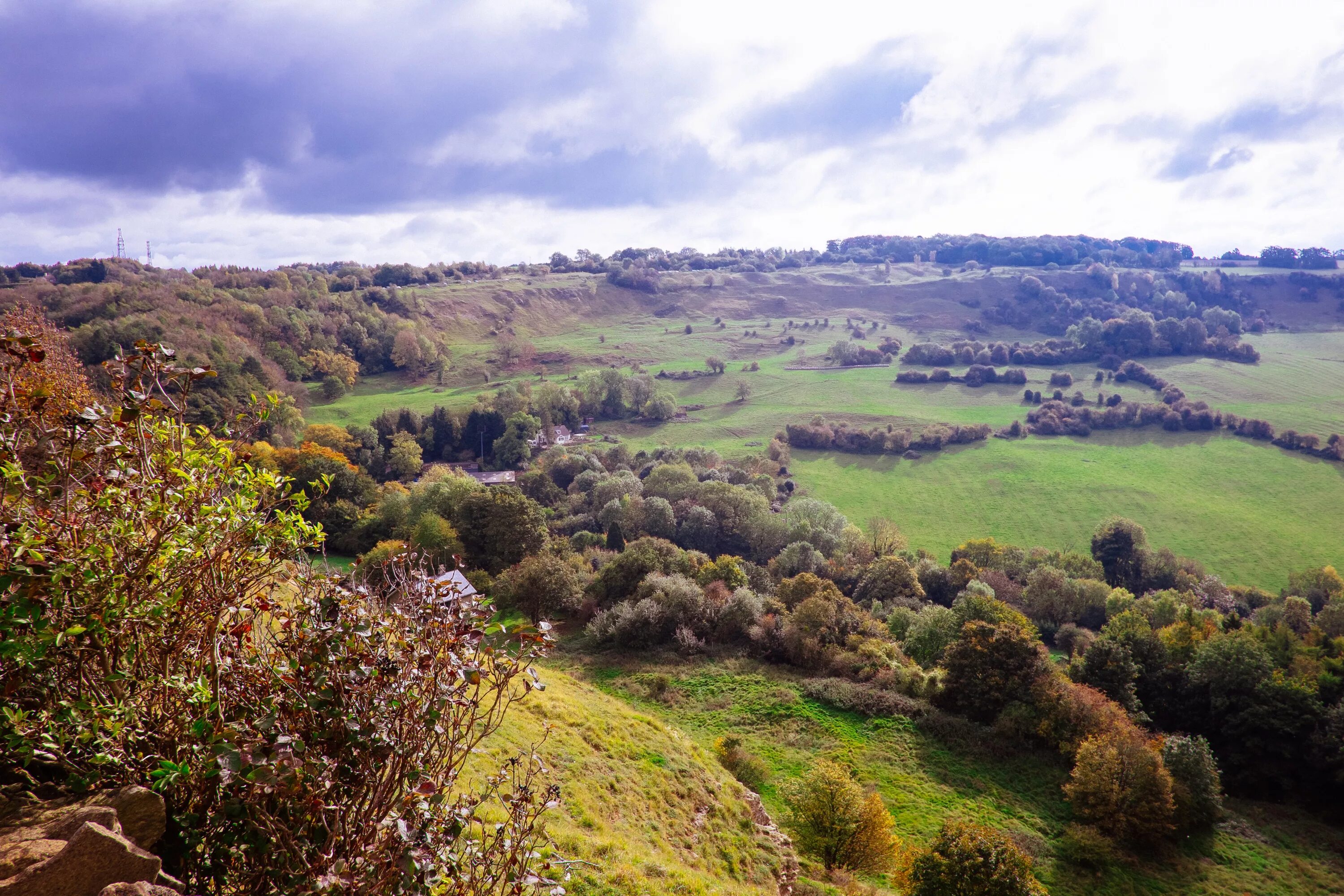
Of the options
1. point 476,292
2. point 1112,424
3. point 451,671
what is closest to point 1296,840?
point 451,671

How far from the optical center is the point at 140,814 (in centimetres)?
457

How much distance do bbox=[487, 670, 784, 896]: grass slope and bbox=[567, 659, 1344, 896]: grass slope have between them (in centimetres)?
132

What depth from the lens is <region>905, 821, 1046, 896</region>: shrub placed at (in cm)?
1515

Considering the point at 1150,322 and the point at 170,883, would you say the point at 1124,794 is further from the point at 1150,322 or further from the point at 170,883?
the point at 1150,322

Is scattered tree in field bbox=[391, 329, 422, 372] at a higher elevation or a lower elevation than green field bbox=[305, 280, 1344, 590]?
higher

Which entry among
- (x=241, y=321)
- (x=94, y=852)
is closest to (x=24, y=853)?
(x=94, y=852)

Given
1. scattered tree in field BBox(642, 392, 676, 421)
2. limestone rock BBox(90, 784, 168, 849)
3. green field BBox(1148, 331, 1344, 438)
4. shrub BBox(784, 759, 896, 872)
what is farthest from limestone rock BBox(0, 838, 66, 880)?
green field BBox(1148, 331, 1344, 438)

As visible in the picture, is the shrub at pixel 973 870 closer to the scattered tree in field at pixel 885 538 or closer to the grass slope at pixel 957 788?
the grass slope at pixel 957 788

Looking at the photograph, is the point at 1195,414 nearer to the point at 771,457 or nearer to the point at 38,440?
the point at 771,457

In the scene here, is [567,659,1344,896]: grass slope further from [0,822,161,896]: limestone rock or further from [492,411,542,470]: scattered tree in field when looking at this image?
[492,411,542,470]: scattered tree in field

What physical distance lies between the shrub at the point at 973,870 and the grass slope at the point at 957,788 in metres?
4.00

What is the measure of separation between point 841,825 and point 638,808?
6085 mm

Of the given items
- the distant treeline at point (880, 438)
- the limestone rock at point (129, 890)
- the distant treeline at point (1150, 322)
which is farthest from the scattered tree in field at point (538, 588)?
the distant treeline at point (1150, 322)

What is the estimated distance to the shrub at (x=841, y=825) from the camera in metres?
19.0
